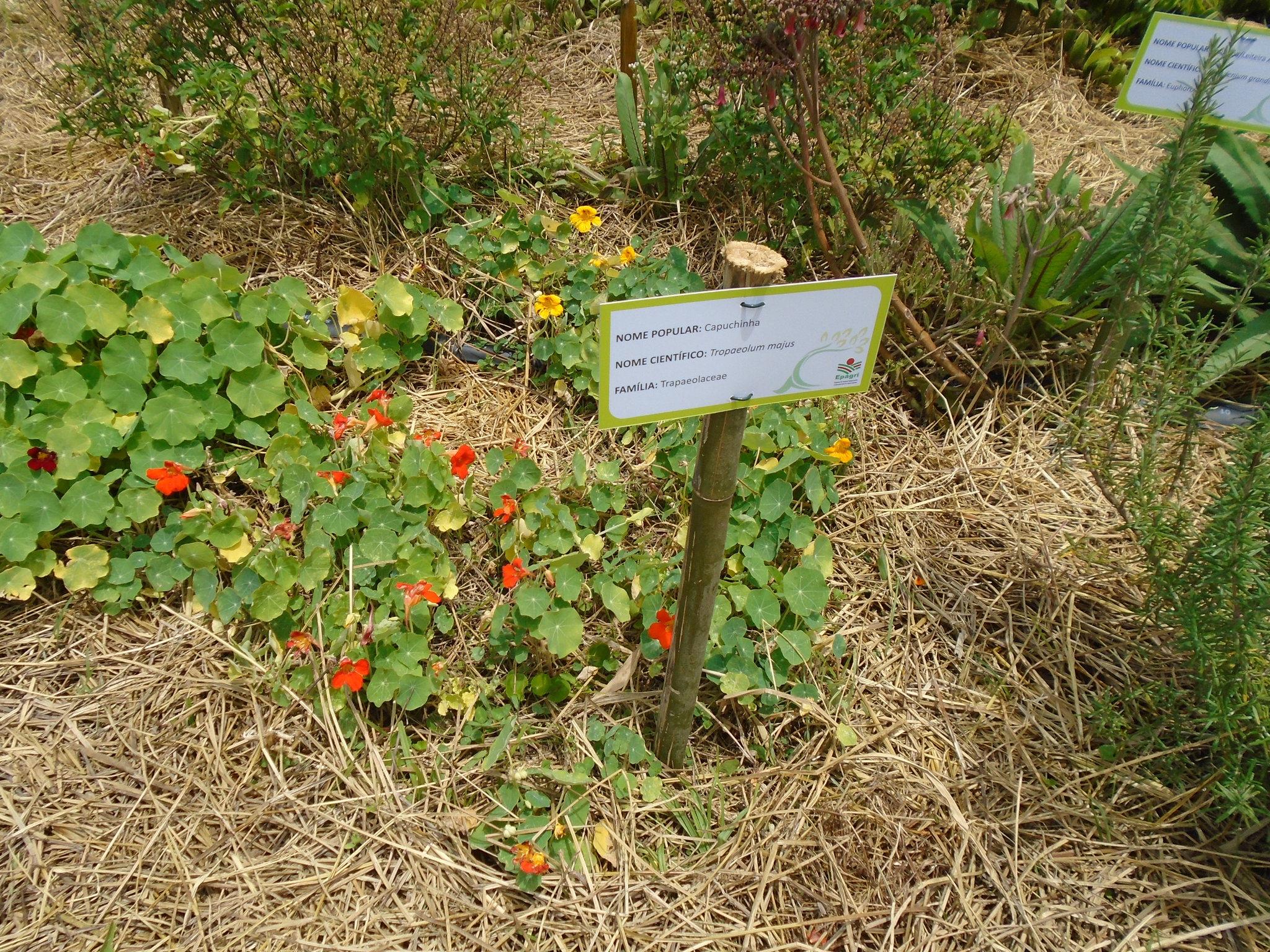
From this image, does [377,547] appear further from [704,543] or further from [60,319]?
[60,319]

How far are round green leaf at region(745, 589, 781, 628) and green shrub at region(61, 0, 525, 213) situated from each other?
1.60m

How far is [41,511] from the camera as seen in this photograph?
5.85ft

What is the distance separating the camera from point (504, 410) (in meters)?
2.22

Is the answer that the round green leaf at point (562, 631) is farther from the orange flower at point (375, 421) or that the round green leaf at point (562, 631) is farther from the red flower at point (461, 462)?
the orange flower at point (375, 421)

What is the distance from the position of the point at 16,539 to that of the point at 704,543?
1.55m

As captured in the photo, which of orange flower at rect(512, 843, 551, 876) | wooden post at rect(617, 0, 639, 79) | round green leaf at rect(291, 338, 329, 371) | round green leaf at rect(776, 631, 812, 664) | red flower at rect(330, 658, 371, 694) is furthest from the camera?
wooden post at rect(617, 0, 639, 79)

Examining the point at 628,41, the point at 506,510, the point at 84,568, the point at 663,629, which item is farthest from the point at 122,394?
the point at 628,41

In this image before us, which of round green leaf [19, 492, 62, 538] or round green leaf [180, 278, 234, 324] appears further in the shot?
round green leaf [180, 278, 234, 324]

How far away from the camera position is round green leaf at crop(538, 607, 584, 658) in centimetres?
165

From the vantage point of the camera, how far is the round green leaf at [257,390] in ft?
6.37

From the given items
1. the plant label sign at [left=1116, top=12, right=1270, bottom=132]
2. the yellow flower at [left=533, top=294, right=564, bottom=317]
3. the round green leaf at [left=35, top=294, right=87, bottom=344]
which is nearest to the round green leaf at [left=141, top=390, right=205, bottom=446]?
the round green leaf at [left=35, top=294, right=87, bottom=344]

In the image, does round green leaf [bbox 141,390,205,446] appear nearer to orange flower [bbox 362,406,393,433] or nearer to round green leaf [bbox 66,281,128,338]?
round green leaf [bbox 66,281,128,338]

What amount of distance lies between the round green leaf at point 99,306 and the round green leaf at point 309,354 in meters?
0.39

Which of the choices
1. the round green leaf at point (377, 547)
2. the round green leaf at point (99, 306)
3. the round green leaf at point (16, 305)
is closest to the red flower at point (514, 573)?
the round green leaf at point (377, 547)
